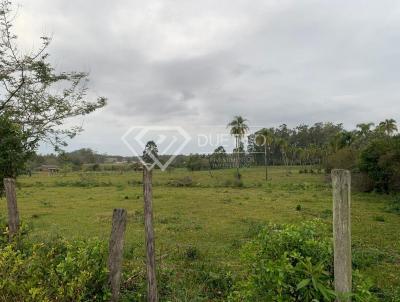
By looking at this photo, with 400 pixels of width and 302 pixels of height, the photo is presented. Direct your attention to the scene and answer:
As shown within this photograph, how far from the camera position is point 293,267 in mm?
3166

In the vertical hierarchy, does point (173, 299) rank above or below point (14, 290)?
below

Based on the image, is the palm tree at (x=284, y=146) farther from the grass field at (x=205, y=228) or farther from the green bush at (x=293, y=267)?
the green bush at (x=293, y=267)

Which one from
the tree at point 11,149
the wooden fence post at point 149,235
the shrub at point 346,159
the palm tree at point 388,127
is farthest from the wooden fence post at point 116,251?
the palm tree at point 388,127

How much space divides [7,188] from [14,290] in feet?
7.07

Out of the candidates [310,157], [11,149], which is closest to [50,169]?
[310,157]

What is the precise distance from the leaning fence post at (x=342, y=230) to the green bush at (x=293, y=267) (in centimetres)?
11

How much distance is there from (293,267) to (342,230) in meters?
0.54

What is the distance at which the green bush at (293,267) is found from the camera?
3.04m

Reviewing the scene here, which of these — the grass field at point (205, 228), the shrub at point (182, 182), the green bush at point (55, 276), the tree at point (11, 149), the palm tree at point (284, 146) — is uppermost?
the palm tree at point (284, 146)

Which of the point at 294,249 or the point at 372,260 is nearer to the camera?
the point at 294,249

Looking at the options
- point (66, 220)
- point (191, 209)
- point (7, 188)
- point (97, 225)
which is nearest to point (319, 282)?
point (7, 188)

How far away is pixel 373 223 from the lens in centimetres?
1351

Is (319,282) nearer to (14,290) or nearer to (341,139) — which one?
(14,290)

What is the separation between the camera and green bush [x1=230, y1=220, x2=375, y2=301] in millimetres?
3045
